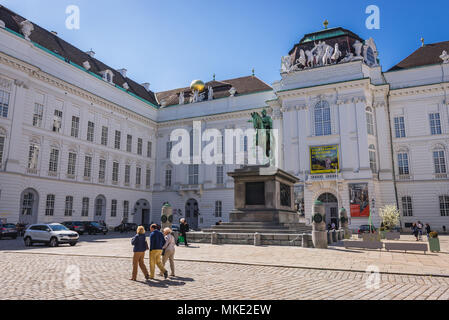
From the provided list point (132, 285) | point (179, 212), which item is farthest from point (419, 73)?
point (132, 285)

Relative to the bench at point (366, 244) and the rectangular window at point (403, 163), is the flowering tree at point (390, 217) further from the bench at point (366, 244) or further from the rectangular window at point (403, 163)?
the bench at point (366, 244)

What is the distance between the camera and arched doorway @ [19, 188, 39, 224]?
3206 centimetres

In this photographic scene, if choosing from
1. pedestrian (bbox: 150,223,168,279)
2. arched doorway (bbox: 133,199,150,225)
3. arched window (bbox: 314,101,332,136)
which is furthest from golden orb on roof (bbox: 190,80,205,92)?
pedestrian (bbox: 150,223,168,279)

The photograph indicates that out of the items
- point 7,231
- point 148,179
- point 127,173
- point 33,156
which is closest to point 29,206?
point 33,156

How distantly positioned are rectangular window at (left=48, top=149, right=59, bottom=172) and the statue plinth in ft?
75.1

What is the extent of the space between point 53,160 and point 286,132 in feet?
84.3

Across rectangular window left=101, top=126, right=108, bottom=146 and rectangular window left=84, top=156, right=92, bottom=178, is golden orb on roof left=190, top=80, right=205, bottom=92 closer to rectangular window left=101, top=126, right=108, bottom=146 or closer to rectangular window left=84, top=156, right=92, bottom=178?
rectangular window left=101, top=126, right=108, bottom=146

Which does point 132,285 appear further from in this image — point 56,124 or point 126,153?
point 126,153

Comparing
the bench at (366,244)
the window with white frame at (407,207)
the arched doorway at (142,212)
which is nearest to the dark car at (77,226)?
the arched doorway at (142,212)

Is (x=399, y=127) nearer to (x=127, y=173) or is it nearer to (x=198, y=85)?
(x=198, y=85)

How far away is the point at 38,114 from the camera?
34.2 metres

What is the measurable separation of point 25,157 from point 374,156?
35.7 m
